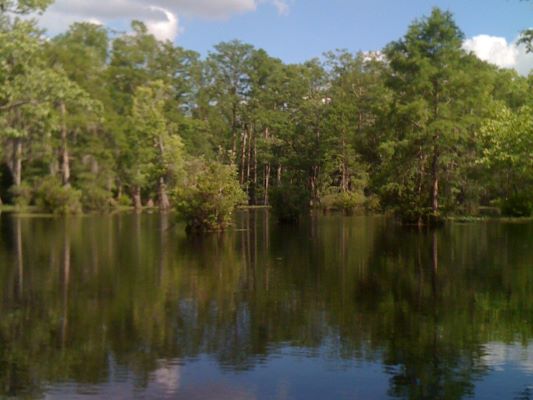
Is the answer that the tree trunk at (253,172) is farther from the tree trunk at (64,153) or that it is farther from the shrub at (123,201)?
the tree trunk at (64,153)

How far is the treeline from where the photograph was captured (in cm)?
3812

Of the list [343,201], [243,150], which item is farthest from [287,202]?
[243,150]

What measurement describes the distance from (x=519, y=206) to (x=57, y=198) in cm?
3065

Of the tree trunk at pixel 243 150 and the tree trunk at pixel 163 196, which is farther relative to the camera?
the tree trunk at pixel 243 150

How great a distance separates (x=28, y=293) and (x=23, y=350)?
4719 millimetres

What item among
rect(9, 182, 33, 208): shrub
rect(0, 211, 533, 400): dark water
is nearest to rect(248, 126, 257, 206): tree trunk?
rect(9, 182, 33, 208): shrub

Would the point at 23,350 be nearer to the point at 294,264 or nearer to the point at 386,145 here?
the point at 294,264

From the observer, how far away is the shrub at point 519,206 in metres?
43.0

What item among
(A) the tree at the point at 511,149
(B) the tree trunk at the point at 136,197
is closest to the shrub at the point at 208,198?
(A) the tree at the point at 511,149

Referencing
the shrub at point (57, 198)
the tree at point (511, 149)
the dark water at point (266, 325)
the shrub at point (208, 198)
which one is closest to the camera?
the dark water at point (266, 325)

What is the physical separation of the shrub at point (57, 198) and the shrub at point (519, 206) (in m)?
29.3

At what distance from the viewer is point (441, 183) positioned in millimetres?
42688

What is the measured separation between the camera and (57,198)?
155ft

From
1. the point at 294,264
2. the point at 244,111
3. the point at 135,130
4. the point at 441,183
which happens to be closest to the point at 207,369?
the point at 294,264
